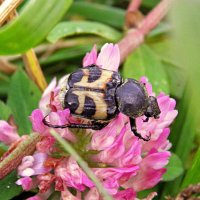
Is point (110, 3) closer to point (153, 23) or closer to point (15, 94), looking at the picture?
point (153, 23)

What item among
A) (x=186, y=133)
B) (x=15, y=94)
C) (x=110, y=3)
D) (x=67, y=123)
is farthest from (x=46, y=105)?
(x=110, y=3)

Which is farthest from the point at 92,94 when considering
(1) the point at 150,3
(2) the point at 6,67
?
(1) the point at 150,3

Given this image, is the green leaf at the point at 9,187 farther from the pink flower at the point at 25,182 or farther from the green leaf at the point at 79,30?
the green leaf at the point at 79,30

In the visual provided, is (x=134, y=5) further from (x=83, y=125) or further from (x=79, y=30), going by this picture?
(x=83, y=125)

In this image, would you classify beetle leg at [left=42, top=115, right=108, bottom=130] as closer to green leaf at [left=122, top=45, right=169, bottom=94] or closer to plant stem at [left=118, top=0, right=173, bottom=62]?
green leaf at [left=122, top=45, right=169, bottom=94]

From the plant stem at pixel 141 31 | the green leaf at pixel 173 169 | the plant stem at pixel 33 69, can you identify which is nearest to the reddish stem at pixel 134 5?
the plant stem at pixel 141 31
